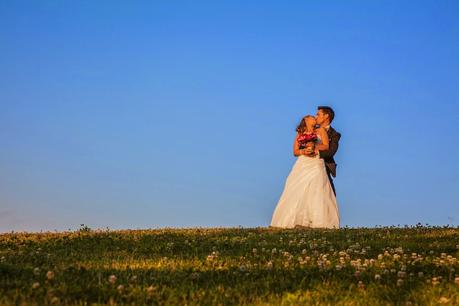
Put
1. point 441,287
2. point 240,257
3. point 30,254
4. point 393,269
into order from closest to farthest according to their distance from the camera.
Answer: point 441,287 < point 393,269 < point 240,257 < point 30,254

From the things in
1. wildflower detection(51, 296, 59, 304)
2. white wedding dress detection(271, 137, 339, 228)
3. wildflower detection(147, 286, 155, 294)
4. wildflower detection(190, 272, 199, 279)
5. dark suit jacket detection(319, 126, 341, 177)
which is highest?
dark suit jacket detection(319, 126, 341, 177)

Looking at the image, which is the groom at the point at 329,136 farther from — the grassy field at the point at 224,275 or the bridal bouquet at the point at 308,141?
the grassy field at the point at 224,275

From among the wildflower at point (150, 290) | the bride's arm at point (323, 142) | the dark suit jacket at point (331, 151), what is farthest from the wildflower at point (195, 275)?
the dark suit jacket at point (331, 151)

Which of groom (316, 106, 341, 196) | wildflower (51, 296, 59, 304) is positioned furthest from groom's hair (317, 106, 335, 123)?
wildflower (51, 296, 59, 304)

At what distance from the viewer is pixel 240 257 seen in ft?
45.3

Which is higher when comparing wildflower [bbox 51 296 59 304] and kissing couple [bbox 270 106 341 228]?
kissing couple [bbox 270 106 341 228]

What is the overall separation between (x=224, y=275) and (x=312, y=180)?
17.2m

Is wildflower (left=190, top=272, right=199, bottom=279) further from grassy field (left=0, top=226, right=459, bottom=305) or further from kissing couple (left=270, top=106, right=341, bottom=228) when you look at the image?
kissing couple (left=270, top=106, right=341, bottom=228)

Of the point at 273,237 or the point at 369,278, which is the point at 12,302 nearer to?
the point at 369,278

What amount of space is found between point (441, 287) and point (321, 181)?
17235mm

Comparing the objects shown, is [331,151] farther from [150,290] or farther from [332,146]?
[150,290]

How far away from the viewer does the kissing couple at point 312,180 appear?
2753cm

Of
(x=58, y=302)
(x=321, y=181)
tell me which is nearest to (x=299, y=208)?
(x=321, y=181)

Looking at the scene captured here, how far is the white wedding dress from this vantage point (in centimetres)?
2745
